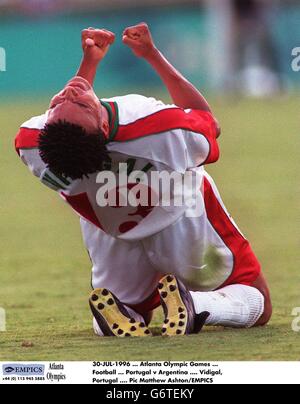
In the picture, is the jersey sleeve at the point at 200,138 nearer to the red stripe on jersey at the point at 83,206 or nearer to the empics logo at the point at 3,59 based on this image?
the red stripe on jersey at the point at 83,206

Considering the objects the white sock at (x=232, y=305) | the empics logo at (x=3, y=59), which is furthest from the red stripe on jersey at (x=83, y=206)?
the empics logo at (x=3, y=59)

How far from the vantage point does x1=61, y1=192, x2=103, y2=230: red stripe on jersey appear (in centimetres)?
398

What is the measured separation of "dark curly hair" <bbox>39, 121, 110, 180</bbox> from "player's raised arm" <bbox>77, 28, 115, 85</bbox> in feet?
1.41

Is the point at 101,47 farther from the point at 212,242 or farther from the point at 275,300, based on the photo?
the point at 275,300

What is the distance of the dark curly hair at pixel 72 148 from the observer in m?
3.65

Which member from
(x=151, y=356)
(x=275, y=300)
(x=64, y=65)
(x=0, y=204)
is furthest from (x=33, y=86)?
(x=151, y=356)

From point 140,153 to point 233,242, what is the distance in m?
0.66

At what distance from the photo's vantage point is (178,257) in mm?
4094

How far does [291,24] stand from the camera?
60.5 feet
